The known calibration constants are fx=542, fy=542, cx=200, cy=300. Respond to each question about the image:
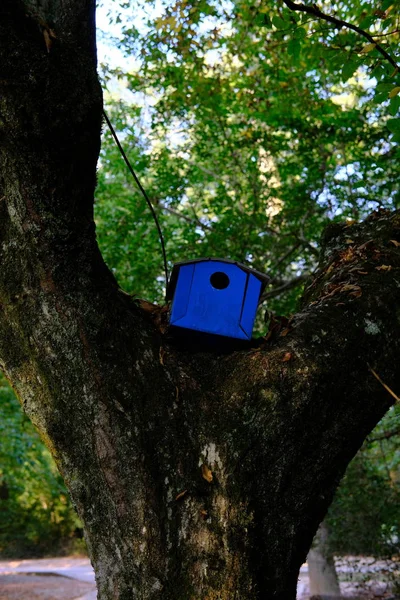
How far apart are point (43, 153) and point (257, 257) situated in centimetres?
636

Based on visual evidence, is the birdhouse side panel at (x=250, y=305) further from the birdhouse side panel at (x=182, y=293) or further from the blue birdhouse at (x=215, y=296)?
the birdhouse side panel at (x=182, y=293)

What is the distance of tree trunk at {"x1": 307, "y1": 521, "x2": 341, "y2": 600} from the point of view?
10.0 meters

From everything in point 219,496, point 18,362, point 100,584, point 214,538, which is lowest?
point 100,584

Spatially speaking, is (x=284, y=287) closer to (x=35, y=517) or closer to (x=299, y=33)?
(x=299, y=33)

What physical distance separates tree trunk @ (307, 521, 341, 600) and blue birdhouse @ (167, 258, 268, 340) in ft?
28.5

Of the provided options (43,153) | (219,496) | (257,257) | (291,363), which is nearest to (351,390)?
(291,363)

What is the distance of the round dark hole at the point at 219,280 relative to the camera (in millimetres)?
2561

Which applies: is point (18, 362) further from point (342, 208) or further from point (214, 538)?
point (342, 208)

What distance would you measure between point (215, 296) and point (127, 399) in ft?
2.48

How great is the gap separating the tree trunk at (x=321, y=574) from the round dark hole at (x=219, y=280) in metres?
8.69

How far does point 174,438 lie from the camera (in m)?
1.91

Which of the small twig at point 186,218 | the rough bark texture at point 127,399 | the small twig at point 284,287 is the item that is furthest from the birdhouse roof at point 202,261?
the small twig at point 186,218

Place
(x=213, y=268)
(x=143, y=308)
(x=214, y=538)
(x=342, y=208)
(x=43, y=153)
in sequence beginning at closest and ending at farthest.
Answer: (x=214, y=538)
(x=43, y=153)
(x=143, y=308)
(x=213, y=268)
(x=342, y=208)

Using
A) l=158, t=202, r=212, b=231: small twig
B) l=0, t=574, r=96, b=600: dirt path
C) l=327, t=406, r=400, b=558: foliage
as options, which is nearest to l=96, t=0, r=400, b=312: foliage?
l=158, t=202, r=212, b=231: small twig
